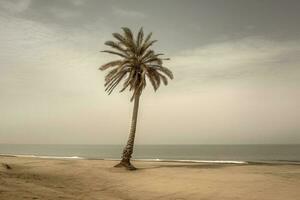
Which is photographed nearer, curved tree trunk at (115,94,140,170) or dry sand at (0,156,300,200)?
dry sand at (0,156,300,200)

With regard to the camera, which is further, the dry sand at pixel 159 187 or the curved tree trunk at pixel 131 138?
the curved tree trunk at pixel 131 138

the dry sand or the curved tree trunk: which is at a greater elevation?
the curved tree trunk

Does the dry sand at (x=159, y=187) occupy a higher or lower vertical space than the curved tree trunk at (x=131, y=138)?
lower

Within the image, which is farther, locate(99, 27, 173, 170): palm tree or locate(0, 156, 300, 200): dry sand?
locate(99, 27, 173, 170): palm tree

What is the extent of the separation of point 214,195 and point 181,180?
16.1ft

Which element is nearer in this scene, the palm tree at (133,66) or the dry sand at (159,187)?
the dry sand at (159,187)

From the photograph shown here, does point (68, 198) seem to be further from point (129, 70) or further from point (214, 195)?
point (129, 70)

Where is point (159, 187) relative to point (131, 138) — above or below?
below

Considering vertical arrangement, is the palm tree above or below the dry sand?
above

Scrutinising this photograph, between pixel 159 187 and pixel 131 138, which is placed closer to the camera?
pixel 159 187

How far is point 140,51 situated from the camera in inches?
1139

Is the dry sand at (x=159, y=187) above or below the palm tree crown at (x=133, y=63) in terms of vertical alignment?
below

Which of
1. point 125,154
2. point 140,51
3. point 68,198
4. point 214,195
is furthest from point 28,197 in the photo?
point 140,51

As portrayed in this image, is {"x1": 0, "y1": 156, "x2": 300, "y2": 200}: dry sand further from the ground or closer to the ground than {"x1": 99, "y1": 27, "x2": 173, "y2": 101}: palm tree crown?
closer to the ground
